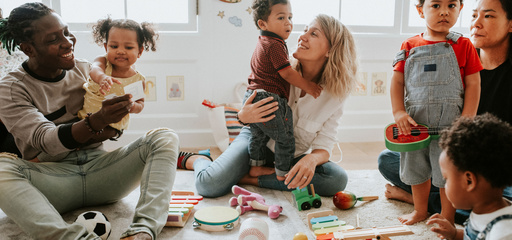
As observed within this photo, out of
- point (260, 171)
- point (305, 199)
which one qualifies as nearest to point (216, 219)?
point (305, 199)

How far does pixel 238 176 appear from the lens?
6.79 ft

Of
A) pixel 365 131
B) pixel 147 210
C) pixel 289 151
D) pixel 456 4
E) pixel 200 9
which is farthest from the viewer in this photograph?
A: pixel 365 131

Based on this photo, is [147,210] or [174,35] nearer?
[147,210]

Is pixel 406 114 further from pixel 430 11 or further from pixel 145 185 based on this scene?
pixel 145 185

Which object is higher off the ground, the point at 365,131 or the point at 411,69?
the point at 411,69

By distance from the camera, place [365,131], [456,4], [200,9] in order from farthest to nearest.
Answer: [365,131] → [200,9] → [456,4]

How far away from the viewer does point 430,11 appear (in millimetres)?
1568

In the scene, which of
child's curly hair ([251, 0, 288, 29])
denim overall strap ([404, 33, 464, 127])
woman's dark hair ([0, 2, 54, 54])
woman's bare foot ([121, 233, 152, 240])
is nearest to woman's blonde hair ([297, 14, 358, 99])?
child's curly hair ([251, 0, 288, 29])

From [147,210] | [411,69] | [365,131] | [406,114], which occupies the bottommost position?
[365,131]

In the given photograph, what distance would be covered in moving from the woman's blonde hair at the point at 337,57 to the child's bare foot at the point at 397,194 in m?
0.49

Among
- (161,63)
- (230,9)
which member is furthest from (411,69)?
(161,63)

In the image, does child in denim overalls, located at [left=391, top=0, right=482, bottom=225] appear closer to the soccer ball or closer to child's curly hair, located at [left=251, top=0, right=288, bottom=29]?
child's curly hair, located at [left=251, top=0, right=288, bottom=29]

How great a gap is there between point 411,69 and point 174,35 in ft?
6.04

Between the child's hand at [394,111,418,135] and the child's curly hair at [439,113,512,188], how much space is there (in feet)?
1.64
